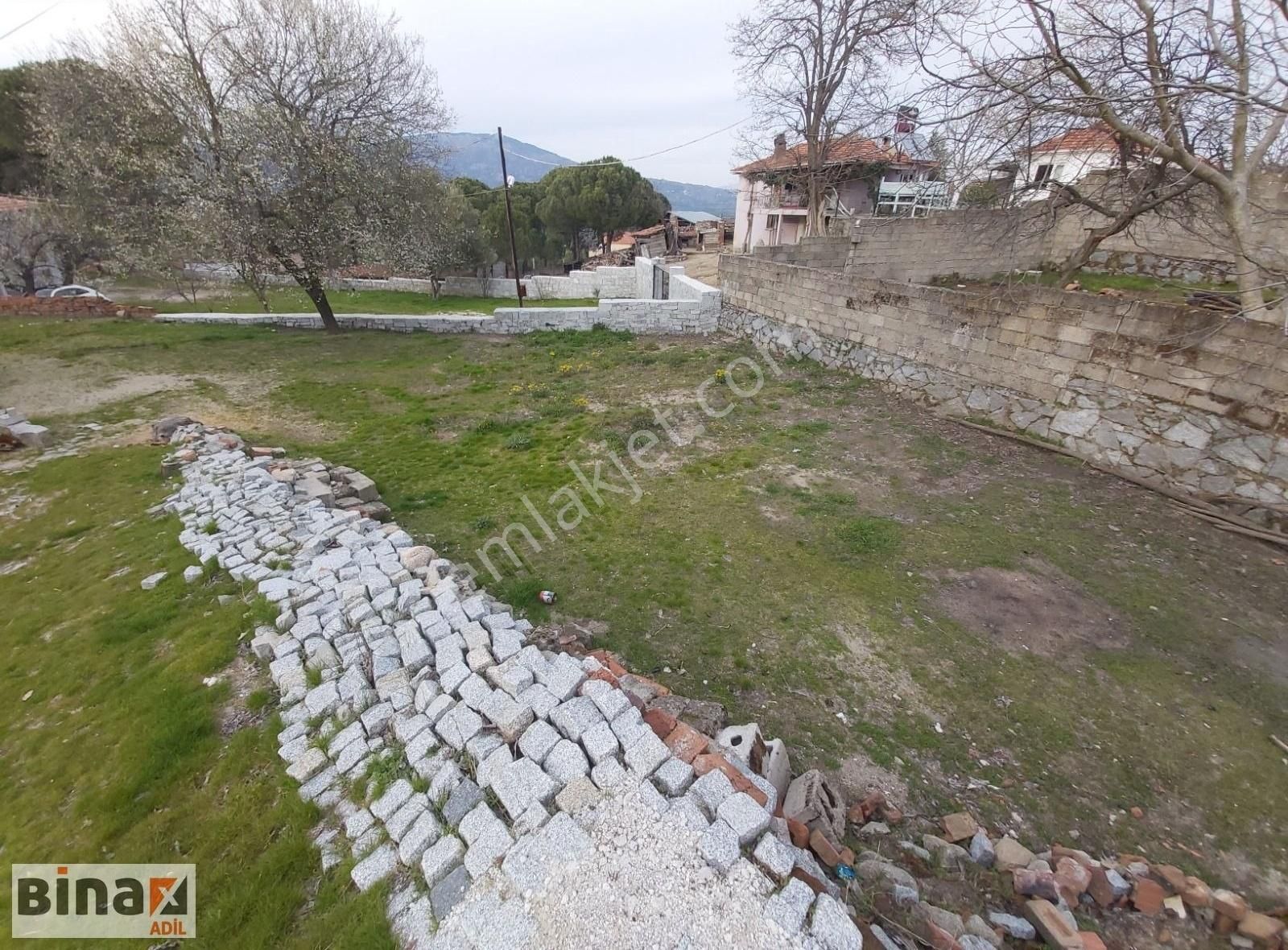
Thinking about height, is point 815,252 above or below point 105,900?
above

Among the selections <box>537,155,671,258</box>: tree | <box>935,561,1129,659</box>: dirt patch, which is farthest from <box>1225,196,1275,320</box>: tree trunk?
<box>537,155,671,258</box>: tree

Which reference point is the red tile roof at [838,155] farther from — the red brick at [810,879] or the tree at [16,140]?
the tree at [16,140]

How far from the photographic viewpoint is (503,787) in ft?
7.57

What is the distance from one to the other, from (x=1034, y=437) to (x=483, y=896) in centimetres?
742

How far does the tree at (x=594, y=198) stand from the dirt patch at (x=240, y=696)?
27.7 meters

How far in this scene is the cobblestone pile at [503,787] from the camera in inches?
73.4

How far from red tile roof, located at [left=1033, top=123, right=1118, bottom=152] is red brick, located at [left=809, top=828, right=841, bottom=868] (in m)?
7.65

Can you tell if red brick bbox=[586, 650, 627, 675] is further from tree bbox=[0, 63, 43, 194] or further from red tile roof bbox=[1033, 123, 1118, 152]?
tree bbox=[0, 63, 43, 194]

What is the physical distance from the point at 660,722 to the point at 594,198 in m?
28.5

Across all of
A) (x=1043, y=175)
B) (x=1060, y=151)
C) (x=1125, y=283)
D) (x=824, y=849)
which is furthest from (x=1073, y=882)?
(x=1125, y=283)

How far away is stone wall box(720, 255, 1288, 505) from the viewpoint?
4.86m

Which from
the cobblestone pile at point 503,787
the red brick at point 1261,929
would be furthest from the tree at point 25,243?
the red brick at point 1261,929

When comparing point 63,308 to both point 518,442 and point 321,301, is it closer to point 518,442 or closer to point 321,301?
point 321,301

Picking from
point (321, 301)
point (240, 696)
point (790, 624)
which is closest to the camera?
point (240, 696)
